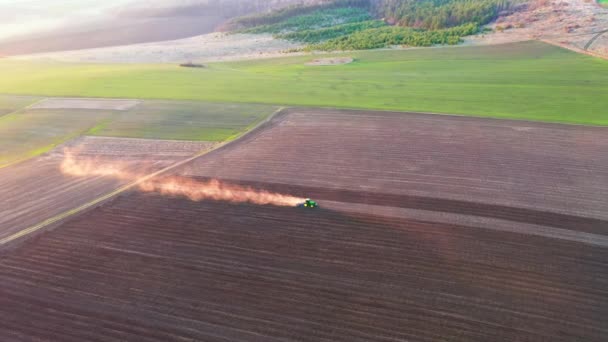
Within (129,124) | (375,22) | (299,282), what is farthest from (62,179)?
(375,22)

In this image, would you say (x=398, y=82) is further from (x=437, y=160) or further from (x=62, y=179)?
(x=62, y=179)

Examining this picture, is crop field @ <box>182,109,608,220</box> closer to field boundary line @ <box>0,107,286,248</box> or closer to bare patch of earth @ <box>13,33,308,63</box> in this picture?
field boundary line @ <box>0,107,286,248</box>

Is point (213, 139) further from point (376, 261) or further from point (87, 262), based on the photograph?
point (376, 261)

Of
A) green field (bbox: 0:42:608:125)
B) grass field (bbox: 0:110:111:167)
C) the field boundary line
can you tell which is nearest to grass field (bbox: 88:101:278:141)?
the field boundary line

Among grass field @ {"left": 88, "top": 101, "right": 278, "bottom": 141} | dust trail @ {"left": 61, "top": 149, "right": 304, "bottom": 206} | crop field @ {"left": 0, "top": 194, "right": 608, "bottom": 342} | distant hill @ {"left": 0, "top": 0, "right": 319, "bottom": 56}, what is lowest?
crop field @ {"left": 0, "top": 194, "right": 608, "bottom": 342}

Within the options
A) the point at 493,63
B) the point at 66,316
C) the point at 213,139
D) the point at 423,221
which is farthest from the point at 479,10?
the point at 66,316
